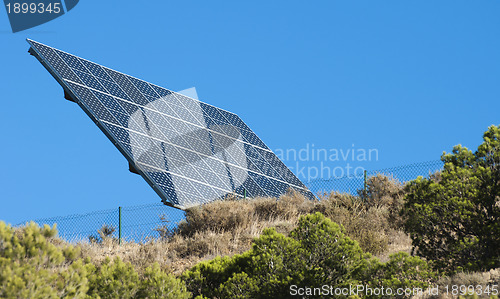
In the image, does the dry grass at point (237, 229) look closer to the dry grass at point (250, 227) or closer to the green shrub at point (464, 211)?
the dry grass at point (250, 227)

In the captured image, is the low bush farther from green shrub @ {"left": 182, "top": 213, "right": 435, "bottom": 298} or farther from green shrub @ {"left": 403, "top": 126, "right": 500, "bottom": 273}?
green shrub @ {"left": 403, "top": 126, "right": 500, "bottom": 273}

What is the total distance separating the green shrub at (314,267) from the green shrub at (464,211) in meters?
0.68

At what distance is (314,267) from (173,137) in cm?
1074

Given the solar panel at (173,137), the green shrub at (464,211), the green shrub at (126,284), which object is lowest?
the green shrub at (126,284)

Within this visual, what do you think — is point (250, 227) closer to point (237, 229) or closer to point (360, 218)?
point (237, 229)

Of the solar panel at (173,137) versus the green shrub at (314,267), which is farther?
the solar panel at (173,137)

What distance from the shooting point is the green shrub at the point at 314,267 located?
1021cm

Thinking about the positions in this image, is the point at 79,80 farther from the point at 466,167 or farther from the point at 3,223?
the point at 466,167

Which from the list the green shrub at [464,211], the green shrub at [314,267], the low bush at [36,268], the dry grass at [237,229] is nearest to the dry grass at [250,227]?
the dry grass at [237,229]

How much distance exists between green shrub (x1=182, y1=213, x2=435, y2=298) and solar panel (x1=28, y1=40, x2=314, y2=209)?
259 inches

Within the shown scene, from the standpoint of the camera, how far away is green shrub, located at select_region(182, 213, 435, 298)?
33.5 ft

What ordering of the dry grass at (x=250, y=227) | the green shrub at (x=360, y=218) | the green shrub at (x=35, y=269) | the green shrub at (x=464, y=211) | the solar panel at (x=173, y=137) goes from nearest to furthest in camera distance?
the green shrub at (x=35, y=269) < the green shrub at (x=464, y=211) < the green shrub at (x=360, y=218) < the dry grass at (x=250, y=227) < the solar panel at (x=173, y=137)

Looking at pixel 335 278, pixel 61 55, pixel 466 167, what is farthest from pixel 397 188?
pixel 61 55

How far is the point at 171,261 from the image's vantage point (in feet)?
49.8
